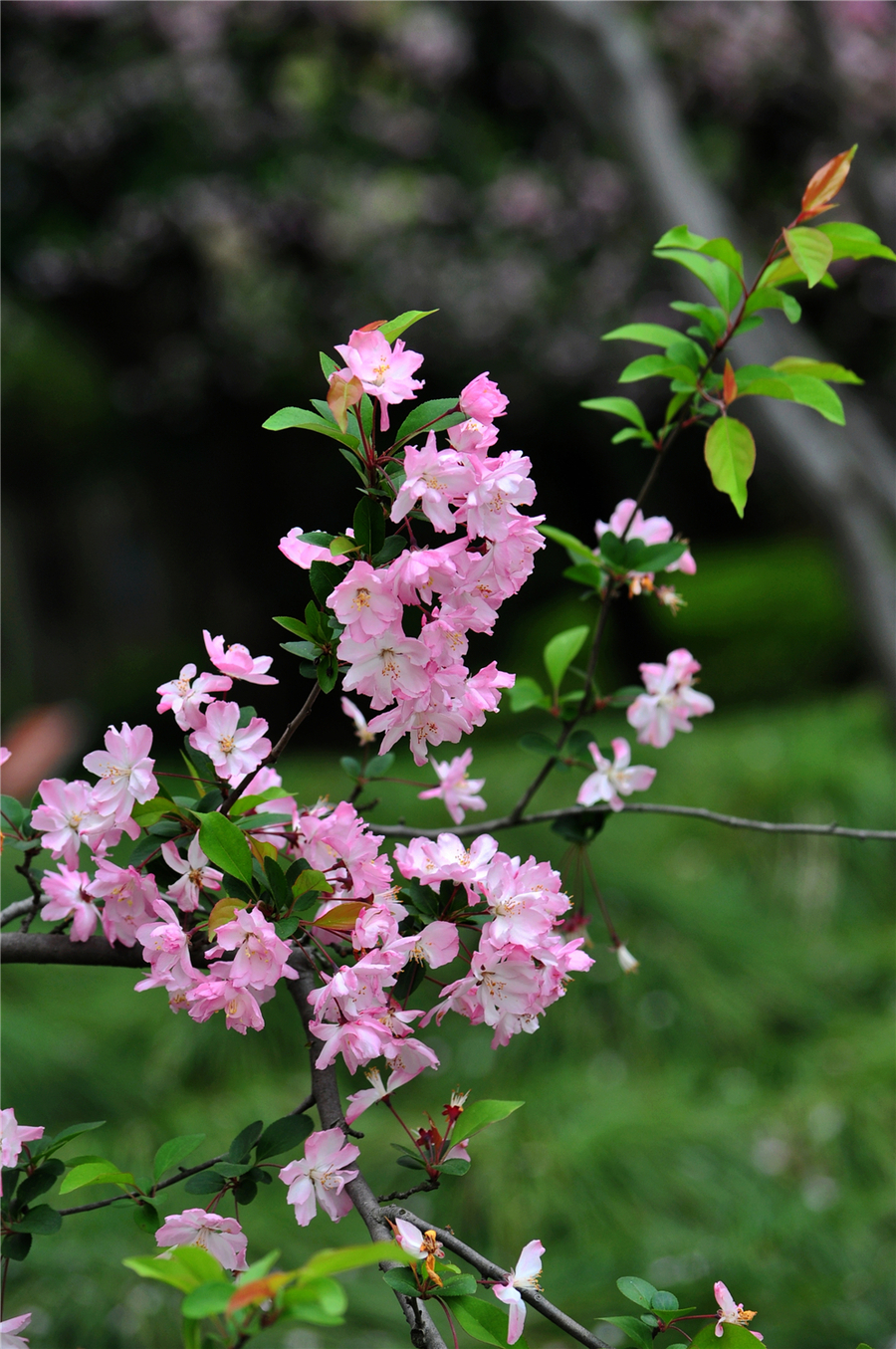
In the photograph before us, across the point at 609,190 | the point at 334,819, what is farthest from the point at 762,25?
the point at 334,819

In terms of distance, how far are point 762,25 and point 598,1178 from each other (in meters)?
3.84

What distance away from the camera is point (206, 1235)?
51 cm

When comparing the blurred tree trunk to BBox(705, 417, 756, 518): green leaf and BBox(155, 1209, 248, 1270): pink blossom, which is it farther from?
BBox(155, 1209, 248, 1270): pink blossom

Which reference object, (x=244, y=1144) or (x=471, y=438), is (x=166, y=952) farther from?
(x=471, y=438)

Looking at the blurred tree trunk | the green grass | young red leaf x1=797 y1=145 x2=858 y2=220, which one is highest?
young red leaf x1=797 y1=145 x2=858 y2=220

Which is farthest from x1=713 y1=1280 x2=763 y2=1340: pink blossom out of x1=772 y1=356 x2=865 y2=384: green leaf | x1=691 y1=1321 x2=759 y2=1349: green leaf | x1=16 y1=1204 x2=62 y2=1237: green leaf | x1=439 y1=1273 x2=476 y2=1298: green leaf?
x1=772 y1=356 x2=865 y2=384: green leaf

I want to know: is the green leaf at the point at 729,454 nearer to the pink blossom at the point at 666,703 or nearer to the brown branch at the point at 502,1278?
the pink blossom at the point at 666,703

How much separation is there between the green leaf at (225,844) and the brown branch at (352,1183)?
0.09 m

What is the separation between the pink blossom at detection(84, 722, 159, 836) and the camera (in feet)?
1.67

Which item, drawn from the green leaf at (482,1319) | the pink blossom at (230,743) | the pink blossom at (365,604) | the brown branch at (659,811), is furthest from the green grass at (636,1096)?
the pink blossom at (365,604)

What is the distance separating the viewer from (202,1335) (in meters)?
0.42

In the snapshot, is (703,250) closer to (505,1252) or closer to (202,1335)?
(202,1335)

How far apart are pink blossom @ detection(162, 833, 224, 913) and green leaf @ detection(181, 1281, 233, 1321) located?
201 millimetres

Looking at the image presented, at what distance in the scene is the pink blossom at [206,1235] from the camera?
509mm
